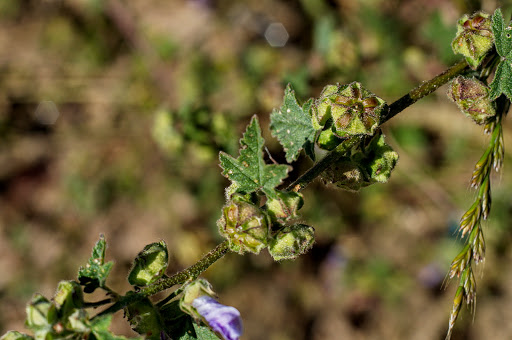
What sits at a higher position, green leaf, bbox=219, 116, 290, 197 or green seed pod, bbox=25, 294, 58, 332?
green leaf, bbox=219, 116, 290, 197

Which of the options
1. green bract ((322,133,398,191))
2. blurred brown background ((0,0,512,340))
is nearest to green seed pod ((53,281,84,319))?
green bract ((322,133,398,191))

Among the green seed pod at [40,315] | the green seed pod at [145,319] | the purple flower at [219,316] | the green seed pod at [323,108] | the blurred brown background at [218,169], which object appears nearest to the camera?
the green seed pod at [40,315]

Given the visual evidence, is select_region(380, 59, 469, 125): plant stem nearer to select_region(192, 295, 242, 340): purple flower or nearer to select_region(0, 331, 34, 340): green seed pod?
select_region(192, 295, 242, 340): purple flower

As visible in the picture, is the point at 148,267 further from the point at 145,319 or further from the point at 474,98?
the point at 474,98

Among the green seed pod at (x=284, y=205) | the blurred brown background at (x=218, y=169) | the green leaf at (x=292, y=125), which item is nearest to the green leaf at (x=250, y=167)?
the green seed pod at (x=284, y=205)

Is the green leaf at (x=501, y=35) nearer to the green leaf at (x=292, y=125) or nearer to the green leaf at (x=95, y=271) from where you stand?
the green leaf at (x=292, y=125)

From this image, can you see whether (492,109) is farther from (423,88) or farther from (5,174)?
(5,174)
